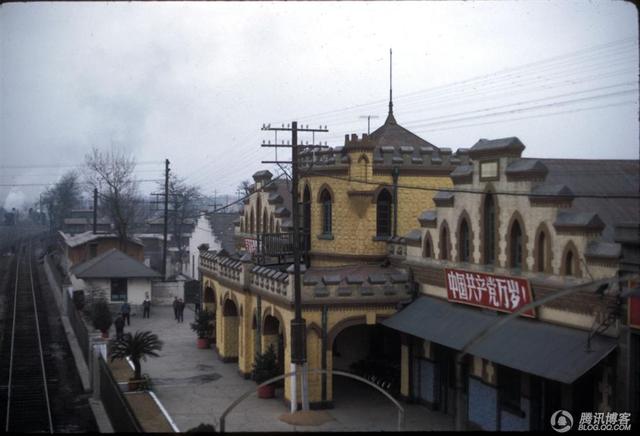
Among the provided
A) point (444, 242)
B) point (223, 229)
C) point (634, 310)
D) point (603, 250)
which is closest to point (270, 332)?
point (444, 242)

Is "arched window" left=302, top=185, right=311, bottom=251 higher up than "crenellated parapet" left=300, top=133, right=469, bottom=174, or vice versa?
"crenellated parapet" left=300, top=133, right=469, bottom=174

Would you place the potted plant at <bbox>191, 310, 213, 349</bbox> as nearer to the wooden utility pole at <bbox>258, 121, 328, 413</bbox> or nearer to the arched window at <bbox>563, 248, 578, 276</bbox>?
the wooden utility pole at <bbox>258, 121, 328, 413</bbox>

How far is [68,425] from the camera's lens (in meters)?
24.2

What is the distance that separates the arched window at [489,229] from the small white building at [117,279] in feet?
101

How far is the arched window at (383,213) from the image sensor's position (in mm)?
30750

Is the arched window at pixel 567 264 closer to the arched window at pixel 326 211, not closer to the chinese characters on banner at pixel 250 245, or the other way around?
the arched window at pixel 326 211

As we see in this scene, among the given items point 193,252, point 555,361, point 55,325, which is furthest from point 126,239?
point 555,361

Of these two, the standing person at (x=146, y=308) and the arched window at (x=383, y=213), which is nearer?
the arched window at (x=383, y=213)

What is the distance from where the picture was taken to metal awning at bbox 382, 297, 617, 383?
17547 mm

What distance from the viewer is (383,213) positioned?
3092cm

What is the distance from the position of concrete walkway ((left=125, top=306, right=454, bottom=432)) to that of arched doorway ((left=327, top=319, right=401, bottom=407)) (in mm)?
112

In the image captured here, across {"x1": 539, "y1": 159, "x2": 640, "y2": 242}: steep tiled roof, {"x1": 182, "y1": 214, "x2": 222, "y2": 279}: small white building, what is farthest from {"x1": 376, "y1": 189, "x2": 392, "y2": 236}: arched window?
{"x1": 182, "y1": 214, "x2": 222, "y2": 279}: small white building

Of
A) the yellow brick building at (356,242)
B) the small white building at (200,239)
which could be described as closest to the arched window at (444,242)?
the yellow brick building at (356,242)

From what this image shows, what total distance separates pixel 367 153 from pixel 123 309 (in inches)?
797
